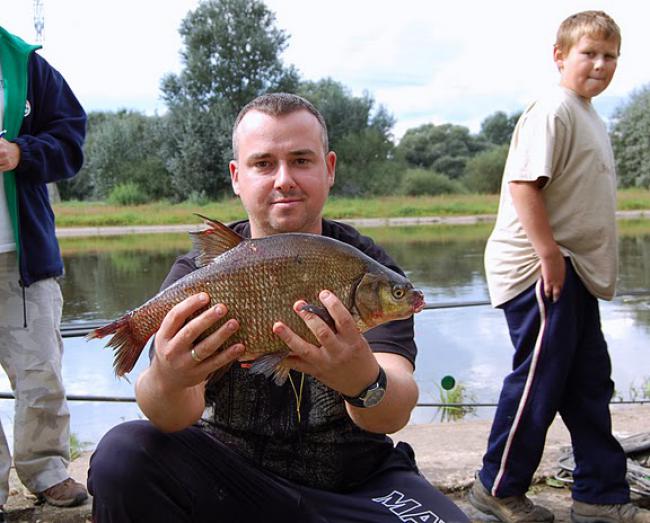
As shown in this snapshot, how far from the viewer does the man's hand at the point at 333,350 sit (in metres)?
1.69

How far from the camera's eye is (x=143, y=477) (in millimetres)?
1908

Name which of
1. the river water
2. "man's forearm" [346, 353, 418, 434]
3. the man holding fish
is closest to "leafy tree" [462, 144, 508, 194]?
the river water

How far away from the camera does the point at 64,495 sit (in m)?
2.99

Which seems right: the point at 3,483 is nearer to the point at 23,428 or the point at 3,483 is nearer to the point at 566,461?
the point at 23,428

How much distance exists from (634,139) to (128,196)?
26454 millimetres

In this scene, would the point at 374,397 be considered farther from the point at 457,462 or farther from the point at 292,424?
the point at 457,462

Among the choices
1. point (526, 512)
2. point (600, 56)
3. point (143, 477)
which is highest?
point (600, 56)

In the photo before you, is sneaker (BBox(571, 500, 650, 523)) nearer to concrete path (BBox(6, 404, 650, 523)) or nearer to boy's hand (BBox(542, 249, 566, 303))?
concrete path (BBox(6, 404, 650, 523))

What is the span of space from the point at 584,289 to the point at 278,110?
153 centimetres

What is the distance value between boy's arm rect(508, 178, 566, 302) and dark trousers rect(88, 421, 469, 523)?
1150 mm

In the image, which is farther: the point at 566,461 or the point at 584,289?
the point at 566,461

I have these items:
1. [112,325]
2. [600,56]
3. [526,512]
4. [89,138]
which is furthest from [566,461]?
[89,138]

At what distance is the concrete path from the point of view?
9.77 feet

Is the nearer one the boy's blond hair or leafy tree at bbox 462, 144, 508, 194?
the boy's blond hair
